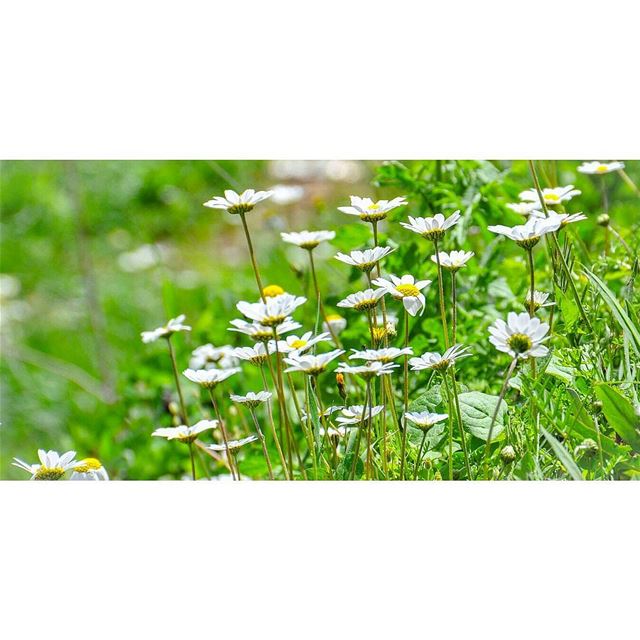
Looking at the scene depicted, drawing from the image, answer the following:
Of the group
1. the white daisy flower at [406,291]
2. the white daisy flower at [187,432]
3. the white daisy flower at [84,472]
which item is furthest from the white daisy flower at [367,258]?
the white daisy flower at [84,472]

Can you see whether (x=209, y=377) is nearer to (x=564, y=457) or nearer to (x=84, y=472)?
(x=84, y=472)

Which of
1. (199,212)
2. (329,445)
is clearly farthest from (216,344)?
(199,212)

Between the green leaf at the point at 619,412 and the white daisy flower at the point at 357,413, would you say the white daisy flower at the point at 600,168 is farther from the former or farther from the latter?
the white daisy flower at the point at 357,413

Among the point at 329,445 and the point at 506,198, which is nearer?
the point at 329,445

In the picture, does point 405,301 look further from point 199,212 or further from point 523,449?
point 199,212

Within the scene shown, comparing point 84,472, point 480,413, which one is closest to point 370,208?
point 480,413

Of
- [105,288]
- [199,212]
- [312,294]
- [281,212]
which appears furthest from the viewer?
[199,212]
